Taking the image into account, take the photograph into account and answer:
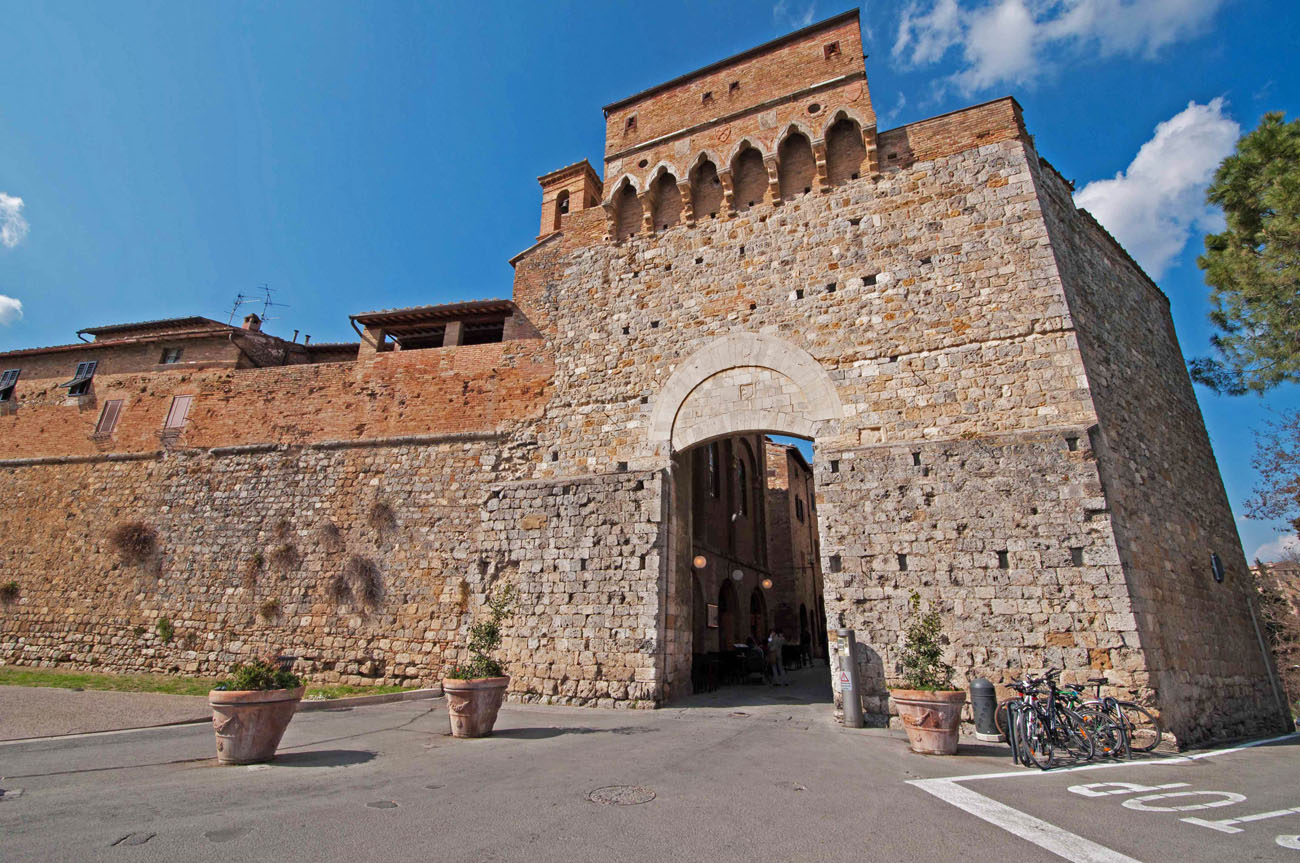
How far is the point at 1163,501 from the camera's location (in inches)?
434

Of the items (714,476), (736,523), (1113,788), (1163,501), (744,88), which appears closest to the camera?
(1113,788)

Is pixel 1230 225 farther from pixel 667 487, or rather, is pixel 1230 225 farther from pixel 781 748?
pixel 781 748

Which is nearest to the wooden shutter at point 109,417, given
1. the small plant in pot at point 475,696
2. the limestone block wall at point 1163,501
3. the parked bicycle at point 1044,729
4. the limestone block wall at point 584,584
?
the limestone block wall at point 584,584

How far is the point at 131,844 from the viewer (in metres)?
3.74

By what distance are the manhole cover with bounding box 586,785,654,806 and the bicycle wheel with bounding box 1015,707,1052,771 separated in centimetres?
430

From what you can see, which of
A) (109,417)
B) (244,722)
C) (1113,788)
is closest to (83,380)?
(109,417)

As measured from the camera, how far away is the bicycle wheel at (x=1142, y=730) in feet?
25.1

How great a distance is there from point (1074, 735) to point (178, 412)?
21.1 metres

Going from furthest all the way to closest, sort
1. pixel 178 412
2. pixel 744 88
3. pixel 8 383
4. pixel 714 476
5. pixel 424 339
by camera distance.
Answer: pixel 714 476
pixel 8 383
pixel 424 339
pixel 178 412
pixel 744 88

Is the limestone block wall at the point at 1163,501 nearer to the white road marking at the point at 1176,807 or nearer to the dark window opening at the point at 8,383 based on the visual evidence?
the white road marking at the point at 1176,807

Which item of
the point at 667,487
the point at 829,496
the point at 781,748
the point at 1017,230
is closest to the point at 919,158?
the point at 1017,230

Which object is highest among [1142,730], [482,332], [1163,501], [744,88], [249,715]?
[744,88]

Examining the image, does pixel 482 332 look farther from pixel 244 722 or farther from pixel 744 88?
pixel 244 722

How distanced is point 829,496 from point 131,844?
936 centimetres
